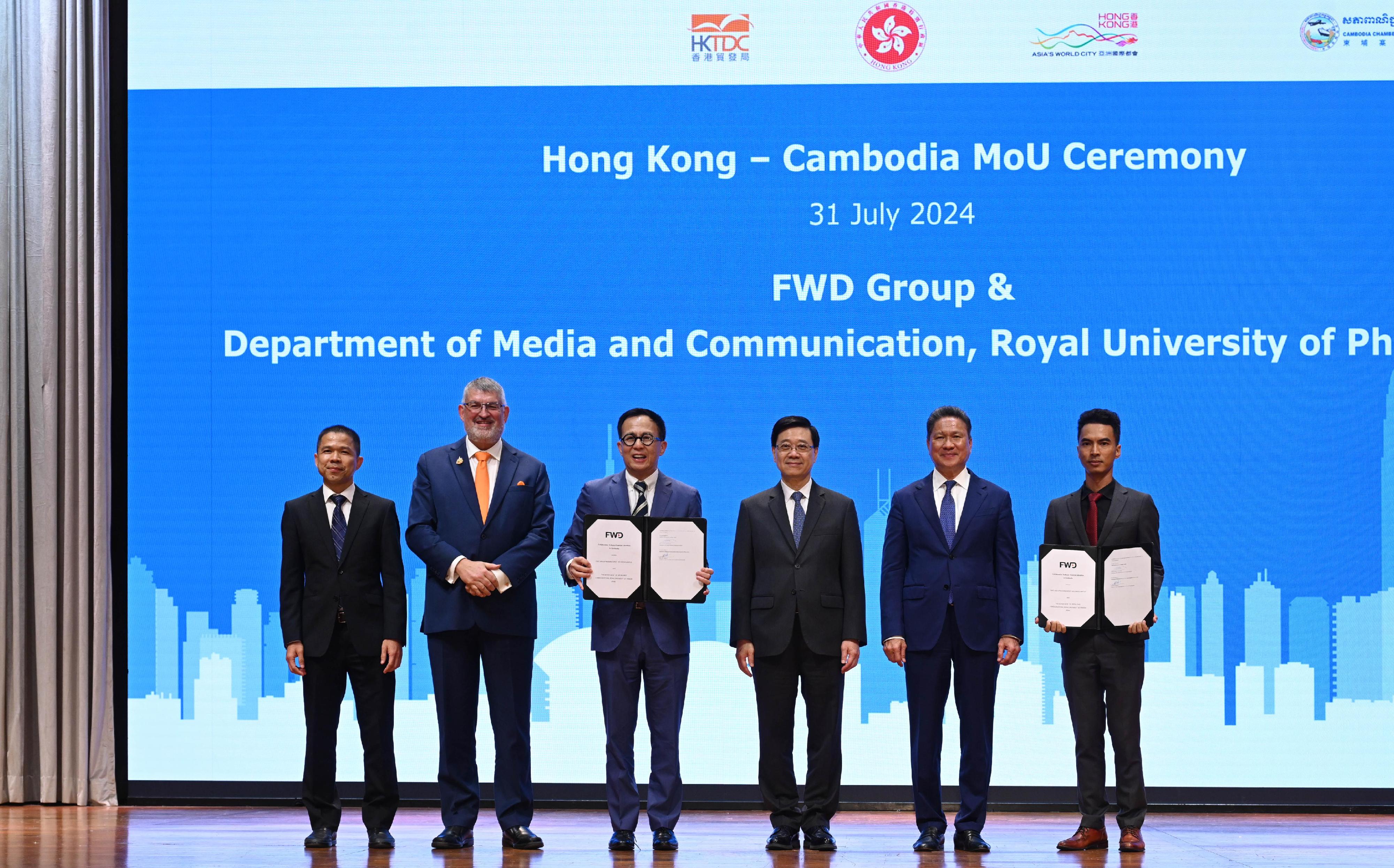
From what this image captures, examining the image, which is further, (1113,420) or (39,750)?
(39,750)

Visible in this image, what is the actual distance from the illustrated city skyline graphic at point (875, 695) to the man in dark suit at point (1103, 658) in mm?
865

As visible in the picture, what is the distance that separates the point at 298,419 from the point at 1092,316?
3227 mm

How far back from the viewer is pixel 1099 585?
406 cm

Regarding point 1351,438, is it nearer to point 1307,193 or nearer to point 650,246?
point 1307,193

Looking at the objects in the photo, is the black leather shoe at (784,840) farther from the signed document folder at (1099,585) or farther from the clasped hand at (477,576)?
the clasped hand at (477,576)

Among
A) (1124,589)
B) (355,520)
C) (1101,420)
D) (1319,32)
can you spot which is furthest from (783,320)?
(1319,32)

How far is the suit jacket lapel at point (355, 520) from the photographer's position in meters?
4.06

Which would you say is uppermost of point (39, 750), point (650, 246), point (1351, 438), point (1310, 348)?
point (650, 246)

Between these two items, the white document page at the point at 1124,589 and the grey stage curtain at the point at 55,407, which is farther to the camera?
the grey stage curtain at the point at 55,407

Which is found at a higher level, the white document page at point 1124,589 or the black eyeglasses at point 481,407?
the black eyeglasses at point 481,407

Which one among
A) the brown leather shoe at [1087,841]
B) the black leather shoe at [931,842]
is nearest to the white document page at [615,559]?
the black leather shoe at [931,842]

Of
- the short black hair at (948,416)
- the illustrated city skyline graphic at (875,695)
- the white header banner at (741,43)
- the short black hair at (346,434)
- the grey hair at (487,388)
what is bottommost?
the illustrated city skyline graphic at (875,695)

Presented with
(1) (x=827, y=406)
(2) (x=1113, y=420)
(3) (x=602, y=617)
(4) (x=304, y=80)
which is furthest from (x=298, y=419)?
(2) (x=1113, y=420)

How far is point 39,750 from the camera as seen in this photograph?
5.13 m
